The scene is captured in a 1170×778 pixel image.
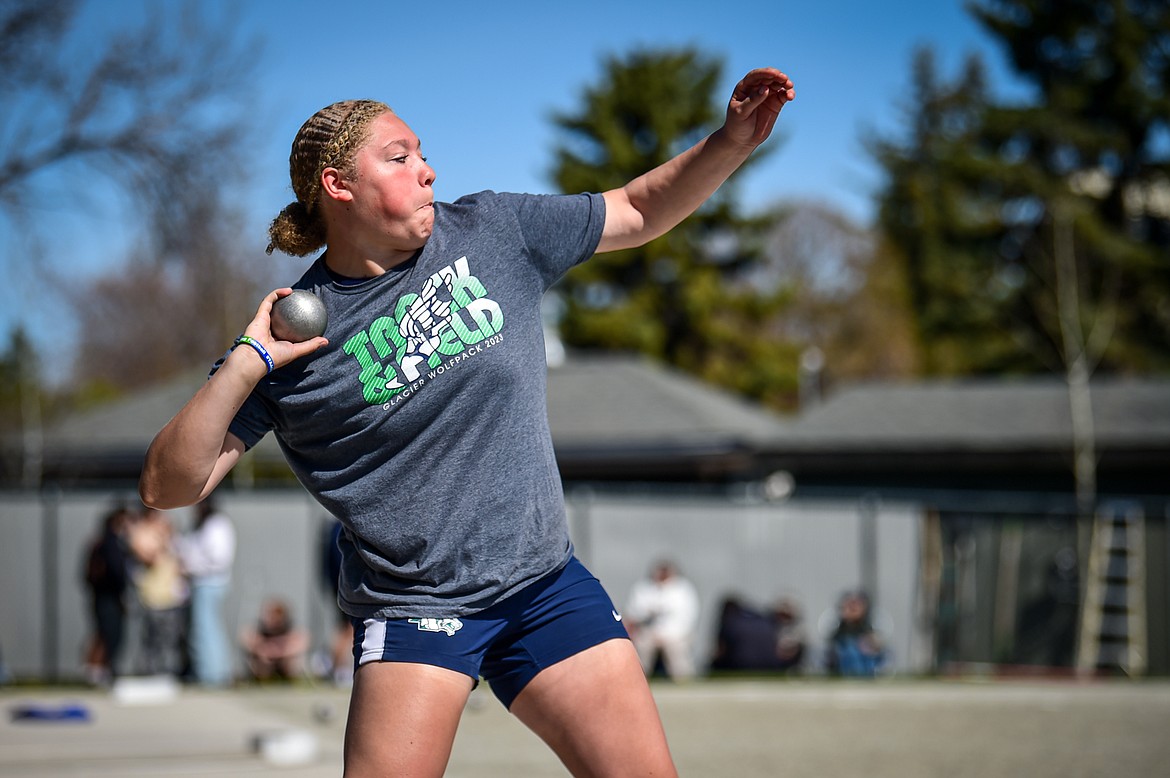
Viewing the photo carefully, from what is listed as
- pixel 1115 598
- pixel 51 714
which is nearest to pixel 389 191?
pixel 51 714

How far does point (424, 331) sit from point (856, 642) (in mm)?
13149

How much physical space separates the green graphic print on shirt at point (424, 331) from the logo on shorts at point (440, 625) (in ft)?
1.65

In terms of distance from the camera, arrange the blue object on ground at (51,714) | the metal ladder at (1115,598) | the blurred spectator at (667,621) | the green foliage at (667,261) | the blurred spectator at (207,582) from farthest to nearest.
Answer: the green foliage at (667,261) < the metal ladder at (1115,598) < the blurred spectator at (667,621) < the blurred spectator at (207,582) < the blue object on ground at (51,714)

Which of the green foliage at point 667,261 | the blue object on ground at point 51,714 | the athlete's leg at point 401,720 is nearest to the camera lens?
the athlete's leg at point 401,720

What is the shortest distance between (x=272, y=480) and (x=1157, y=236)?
22.0 m

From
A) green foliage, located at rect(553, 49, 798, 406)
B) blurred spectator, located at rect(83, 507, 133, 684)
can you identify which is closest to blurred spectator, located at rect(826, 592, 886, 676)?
blurred spectator, located at rect(83, 507, 133, 684)

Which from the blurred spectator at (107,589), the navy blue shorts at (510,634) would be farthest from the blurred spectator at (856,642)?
the navy blue shorts at (510,634)

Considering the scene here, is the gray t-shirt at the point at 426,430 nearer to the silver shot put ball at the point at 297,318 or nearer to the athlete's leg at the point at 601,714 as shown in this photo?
the silver shot put ball at the point at 297,318

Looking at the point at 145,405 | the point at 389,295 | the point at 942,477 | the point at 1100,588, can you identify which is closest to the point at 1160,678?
the point at 1100,588

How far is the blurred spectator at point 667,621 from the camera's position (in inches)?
593

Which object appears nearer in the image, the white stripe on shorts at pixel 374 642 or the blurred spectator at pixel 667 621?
the white stripe on shorts at pixel 374 642

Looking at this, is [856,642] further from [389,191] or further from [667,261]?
[667,261]

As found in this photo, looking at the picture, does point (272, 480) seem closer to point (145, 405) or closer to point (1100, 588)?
point (145, 405)

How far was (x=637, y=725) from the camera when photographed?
306 cm
